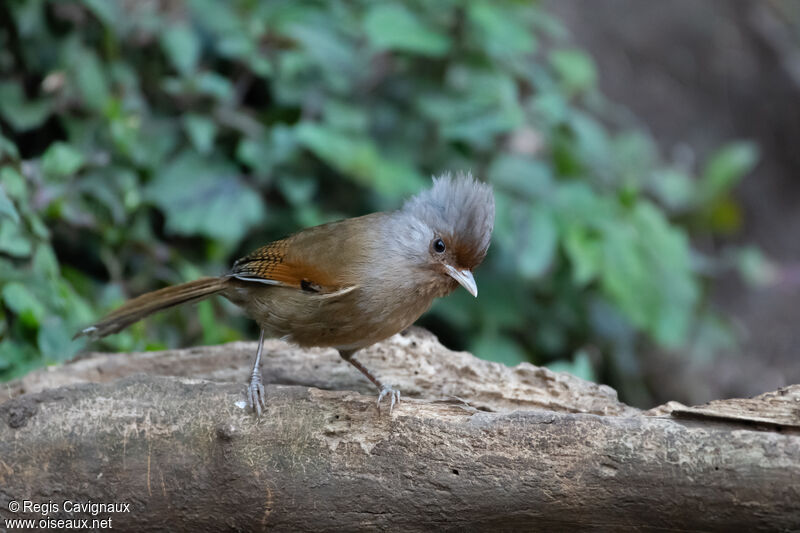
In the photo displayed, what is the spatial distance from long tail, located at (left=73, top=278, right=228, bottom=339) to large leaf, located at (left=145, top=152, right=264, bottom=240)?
5.20ft

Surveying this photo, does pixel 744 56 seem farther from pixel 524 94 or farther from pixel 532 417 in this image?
pixel 532 417

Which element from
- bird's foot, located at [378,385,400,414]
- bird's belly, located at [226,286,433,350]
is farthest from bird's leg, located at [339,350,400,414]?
bird's belly, located at [226,286,433,350]

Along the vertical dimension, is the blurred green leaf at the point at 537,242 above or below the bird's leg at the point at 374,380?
above

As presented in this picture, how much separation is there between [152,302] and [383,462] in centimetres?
167

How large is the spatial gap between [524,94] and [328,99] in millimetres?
1844

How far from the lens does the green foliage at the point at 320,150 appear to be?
17.8ft

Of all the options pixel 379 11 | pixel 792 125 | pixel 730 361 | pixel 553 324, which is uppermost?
pixel 792 125

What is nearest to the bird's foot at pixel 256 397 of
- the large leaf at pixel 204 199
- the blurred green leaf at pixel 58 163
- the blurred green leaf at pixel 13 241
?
the blurred green leaf at pixel 13 241

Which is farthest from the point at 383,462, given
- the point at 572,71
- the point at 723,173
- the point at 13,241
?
the point at 723,173

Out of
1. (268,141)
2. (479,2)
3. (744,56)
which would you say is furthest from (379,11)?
(744,56)

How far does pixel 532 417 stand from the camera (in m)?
2.85

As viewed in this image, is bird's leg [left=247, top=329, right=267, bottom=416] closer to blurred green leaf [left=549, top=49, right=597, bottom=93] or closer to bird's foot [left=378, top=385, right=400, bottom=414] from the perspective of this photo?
bird's foot [left=378, top=385, right=400, bottom=414]

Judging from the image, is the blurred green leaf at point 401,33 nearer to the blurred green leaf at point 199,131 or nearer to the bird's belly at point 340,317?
the blurred green leaf at point 199,131

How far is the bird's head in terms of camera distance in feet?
11.5
